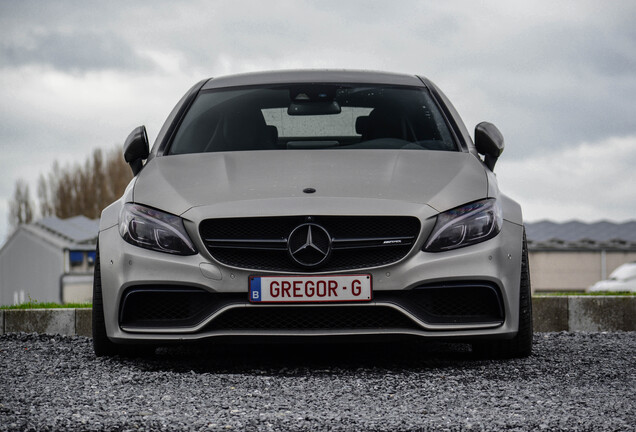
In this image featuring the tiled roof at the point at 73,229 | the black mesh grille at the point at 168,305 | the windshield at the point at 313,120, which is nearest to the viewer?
the black mesh grille at the point at 168,305

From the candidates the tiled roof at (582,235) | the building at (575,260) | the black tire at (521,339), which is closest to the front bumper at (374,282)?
the black tire at (521,339)

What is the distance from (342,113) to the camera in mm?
5758

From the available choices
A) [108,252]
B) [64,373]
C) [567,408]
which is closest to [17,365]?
[64,373]

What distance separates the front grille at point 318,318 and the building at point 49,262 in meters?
31.8

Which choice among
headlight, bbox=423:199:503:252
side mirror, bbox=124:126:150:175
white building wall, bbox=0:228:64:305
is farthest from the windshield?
white building wall, bbox=0:228:64:305

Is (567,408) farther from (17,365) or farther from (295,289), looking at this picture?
(17,365)

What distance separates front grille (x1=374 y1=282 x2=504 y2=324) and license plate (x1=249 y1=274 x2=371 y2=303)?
0.34 ft

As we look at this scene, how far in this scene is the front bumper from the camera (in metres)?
4.21

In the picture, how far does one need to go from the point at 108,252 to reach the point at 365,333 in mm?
1424

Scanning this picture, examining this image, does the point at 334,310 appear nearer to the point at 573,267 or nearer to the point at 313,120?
the point at 313,120

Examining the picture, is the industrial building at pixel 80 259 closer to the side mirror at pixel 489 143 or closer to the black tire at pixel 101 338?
the black tire at pixel 101 338

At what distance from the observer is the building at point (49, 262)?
120 ft

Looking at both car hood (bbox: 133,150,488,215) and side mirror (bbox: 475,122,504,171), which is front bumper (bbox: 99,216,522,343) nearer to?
car hood (bbox: 133,150,488,215)

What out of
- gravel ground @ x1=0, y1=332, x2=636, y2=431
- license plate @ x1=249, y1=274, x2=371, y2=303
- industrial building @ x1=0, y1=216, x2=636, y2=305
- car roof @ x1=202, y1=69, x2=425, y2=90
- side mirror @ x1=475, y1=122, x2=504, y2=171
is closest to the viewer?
gravel ground @ x1=0, y1=332, x2=636, y2=431
